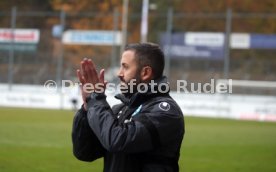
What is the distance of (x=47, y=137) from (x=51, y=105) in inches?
608

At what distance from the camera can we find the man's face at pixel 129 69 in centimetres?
368

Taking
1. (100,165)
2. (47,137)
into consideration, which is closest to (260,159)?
(100,165)

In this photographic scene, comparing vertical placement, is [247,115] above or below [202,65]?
below

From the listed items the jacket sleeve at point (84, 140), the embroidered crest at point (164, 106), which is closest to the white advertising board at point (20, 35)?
the jacket sleeve at point (84, 140)

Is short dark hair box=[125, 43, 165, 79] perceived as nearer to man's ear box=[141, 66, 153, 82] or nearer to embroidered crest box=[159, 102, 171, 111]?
man's ear box=[141, 66, 153, 82]

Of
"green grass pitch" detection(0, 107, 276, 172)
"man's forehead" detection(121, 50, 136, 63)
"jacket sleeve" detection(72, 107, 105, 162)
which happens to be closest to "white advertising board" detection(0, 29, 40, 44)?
"green grass pitch" detection(0, 107, 276, 172)

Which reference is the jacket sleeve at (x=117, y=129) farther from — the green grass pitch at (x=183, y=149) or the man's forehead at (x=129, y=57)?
the green grass pitch at (x=183, y=149)

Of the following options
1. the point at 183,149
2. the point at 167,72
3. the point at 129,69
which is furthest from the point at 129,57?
the point at 167,72

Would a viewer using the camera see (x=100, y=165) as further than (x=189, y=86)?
No

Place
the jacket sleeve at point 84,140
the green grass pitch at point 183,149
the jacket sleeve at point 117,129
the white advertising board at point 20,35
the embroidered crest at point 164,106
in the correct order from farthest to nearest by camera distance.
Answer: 1. the white advertising board at point 20,35
2. the green grass pitch at point 183,149
3. the jacket sleeve at point 84,140
4. the embroidered crest at point 164,106
5. the jacket sleeve at point 117,129

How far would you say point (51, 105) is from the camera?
101 ft

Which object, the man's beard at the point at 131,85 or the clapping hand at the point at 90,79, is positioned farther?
the man's beard at the point at 131,85

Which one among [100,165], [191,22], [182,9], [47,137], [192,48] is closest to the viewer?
[100,165]

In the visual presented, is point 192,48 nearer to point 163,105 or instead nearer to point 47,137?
point 47,137
